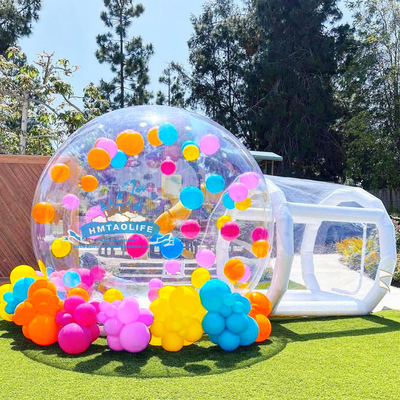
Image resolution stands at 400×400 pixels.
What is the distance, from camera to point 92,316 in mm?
4281

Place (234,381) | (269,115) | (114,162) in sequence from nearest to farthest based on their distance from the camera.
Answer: (234,381) < (114,162) < (269,115)

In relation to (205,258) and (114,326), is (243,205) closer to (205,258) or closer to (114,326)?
(205,258)

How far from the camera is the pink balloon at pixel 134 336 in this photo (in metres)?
4.15

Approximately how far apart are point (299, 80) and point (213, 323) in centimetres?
1895

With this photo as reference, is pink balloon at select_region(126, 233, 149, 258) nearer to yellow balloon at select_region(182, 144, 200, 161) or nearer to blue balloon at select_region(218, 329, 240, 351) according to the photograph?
yellow balloon at select_region(182, 144, 200, 161)

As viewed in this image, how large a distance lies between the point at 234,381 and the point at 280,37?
20531mm

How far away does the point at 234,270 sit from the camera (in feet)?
16.2

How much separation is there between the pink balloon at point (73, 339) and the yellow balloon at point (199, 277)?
3.51 feet

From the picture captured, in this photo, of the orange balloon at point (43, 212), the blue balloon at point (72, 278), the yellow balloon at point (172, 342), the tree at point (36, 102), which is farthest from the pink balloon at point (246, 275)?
the tree at point (36, 102)

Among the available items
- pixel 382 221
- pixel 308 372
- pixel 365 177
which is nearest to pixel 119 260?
pixel 308 372

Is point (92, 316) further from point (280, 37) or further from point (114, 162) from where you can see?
point (280, 37)

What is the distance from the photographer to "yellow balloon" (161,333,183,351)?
4.29 m

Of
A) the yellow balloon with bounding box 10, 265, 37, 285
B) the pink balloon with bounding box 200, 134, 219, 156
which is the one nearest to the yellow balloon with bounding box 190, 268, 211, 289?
the pink balloon with bounding box 200, 134, 219, 156

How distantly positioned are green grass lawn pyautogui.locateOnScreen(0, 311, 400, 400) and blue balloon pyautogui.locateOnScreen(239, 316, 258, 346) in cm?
8
